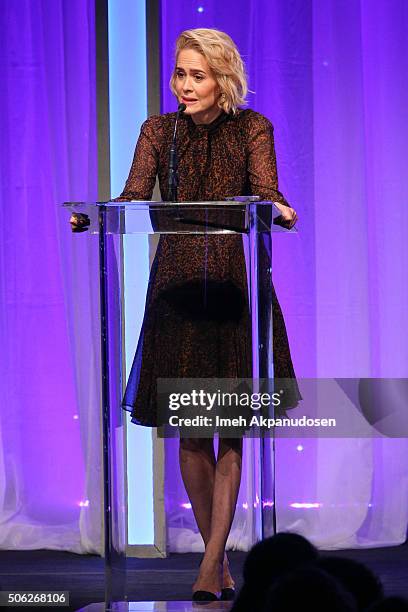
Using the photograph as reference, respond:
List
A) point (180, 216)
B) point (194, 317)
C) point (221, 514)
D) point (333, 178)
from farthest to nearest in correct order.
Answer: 1. point (333, 178)
2. point (221, 514)
3. point (194, 317)
4. point (180, 216)

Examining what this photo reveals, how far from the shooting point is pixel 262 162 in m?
2.43

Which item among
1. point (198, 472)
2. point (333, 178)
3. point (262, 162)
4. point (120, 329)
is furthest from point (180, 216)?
point (333, 178)

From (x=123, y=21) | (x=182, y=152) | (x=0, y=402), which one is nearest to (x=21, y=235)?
(x=0, y=402)

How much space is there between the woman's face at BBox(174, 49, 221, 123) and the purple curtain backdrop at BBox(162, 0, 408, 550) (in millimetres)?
1301

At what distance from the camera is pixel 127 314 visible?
210 centimetres

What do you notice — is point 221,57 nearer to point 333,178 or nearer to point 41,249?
point 333,178

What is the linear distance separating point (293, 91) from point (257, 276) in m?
1.79

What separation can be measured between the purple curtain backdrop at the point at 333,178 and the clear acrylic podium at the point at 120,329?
62.1 inches

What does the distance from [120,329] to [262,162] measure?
0.61 meters

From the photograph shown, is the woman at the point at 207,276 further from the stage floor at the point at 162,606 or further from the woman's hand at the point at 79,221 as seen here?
the woman's hand at the point at 79,221

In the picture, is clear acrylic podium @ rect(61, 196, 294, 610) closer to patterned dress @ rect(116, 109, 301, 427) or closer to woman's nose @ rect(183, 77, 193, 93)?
patterned dress @ rect(116, 109, 301, 427)

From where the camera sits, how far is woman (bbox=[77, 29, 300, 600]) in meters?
2.13

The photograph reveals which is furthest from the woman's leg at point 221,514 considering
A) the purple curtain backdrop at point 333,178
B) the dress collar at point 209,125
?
the purple curtain backdrop at point 333,178

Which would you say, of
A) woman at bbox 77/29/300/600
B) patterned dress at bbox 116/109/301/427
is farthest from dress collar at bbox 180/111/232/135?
patterned dress at bbox 116/109/301/427
